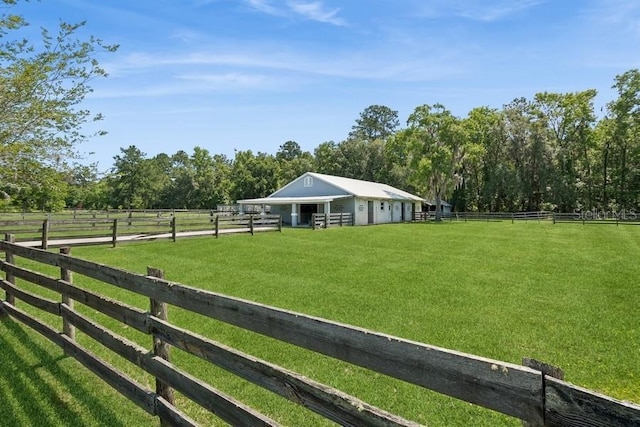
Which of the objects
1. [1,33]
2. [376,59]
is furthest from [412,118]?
[1,33]

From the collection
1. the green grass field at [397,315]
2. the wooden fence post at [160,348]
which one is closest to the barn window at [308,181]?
the green grass field at [397,315]

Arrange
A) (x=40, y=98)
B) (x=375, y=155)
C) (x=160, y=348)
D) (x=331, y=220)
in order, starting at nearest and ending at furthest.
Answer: (x=160, y=348) < (x=40, y=98) < (x=331, y=220) < (x=375, y=155)

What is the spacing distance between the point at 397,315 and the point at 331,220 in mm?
22679

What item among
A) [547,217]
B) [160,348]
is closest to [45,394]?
[160,348]

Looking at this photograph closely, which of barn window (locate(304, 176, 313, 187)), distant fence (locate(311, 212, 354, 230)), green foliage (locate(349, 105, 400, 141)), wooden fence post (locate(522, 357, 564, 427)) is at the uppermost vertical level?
green foliage (locate(349, 105, 400, 141))

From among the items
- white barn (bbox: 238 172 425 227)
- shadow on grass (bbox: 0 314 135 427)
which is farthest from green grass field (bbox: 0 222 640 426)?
white barn (bbox: 238 172 425 227)

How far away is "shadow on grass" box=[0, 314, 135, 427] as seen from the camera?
11.6ft

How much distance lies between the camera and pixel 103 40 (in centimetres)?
819

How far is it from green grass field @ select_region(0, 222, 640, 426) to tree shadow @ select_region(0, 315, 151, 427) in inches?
0.7

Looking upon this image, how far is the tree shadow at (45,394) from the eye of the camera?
11.6 ft

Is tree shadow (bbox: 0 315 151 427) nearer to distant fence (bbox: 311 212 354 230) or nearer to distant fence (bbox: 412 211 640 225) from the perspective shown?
distant fence (bbox: 311 212 354 230)

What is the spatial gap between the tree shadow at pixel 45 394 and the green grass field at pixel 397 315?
0.7 inches

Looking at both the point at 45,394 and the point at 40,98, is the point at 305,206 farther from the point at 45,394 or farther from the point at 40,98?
the point at 45,394

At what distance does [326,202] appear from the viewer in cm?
3130
